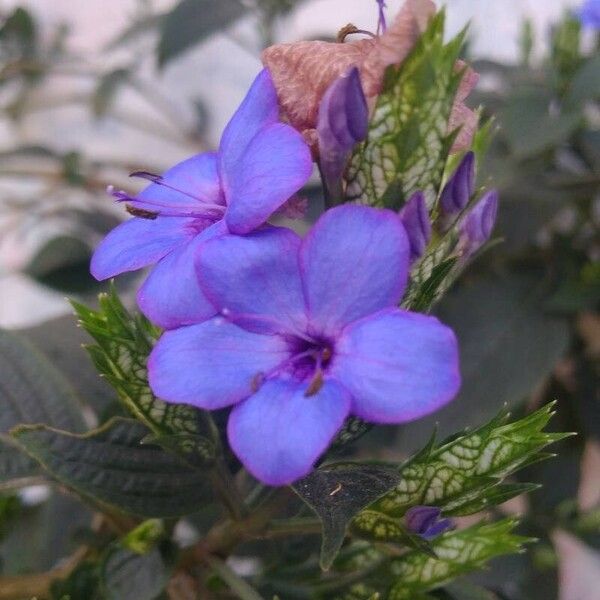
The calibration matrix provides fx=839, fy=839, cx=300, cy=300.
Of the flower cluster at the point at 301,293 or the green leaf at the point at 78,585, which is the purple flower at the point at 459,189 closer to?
the flower cluster at the point at 301,293

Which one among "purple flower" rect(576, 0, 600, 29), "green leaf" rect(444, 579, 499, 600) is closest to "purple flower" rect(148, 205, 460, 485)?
"green leaf" rect(444, 579, 499, 600)

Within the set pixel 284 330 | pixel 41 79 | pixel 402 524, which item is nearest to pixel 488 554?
pixel 402 524

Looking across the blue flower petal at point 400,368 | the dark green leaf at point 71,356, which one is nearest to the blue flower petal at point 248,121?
the blue flower petal at point 400,368

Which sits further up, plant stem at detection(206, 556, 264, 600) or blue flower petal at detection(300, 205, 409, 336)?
blue flower petal at detection(300, 205, 409, 336)

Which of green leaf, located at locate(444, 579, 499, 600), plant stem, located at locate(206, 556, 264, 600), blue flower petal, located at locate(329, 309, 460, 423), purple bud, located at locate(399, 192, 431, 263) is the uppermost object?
purple bud, located at locate(399, 192, 431, 263)

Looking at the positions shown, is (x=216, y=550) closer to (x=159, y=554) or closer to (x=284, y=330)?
(x=159, y=554)

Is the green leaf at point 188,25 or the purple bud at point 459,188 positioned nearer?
the purple bud at point 459,188

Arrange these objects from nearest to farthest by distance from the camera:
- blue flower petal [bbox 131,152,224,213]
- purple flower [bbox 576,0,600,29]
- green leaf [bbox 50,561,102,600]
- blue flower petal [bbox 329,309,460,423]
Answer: blue flower petal [bbox 329,309,460,423]
blue flower petal [bbox 131,152,224,213]
green leaf [bbox 50,561,102,600]
purple flower [bbox 576,0,600,29]

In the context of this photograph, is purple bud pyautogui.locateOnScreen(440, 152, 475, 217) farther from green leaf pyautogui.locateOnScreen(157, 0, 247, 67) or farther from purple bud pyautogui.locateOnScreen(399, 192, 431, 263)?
green leaf pyautogui.locateOnScreen(157, 0, 247, 67)
